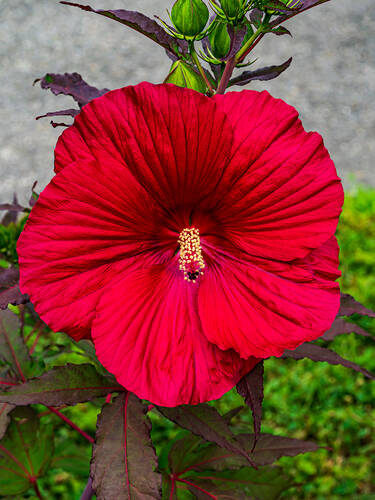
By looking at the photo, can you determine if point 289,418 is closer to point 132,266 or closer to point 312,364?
point 312,364

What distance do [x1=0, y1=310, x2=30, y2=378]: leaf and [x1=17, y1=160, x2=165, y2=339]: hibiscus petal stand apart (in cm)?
43

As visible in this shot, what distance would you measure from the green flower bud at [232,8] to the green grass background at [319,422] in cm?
136

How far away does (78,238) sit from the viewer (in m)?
0.63

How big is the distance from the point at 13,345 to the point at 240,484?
1.68ft

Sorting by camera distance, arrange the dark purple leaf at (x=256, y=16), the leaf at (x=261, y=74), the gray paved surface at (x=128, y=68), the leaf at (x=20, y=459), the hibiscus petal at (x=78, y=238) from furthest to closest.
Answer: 1. the gray paved surface at (x=128, y=68)
2. the leaf at (x=20, y=459)
3. the leaf at (x=261, y=74)
4. the dark purple leaf at (x=256, y=16)
5. the hibiscus petal at (x=78, y=238)

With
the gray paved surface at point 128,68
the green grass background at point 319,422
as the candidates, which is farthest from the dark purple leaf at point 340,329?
the gray paved surface at point 128,68

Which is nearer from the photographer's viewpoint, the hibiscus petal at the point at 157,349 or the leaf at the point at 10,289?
the hibiscus petal at the point at 157,349

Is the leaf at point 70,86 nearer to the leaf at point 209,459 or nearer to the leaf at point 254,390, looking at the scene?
the leaf at point 254,390

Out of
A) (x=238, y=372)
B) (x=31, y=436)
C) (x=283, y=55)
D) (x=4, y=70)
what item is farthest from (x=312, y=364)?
(x=4, y=70)

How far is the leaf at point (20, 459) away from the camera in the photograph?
1.10 m

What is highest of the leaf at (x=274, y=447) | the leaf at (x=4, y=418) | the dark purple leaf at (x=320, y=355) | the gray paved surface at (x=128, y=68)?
the gray paved surface at (x=128, y=68)

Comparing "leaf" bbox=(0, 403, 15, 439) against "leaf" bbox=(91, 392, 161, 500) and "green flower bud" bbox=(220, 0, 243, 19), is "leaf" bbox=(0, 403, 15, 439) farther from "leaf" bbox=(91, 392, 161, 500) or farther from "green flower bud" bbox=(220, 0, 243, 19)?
"green flower bud" bbox=(220, 0, 243, 19)

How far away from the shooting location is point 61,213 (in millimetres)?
607

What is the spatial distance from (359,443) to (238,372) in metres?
1.53
